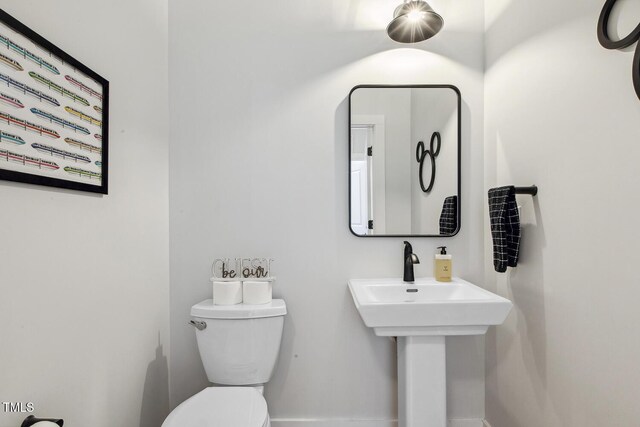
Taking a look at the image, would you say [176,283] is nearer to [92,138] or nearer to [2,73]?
[92,138]

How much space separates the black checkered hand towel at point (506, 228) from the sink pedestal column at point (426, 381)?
44 centimetres

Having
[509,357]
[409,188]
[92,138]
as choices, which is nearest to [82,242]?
[92,138]

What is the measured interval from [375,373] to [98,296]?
1319mm

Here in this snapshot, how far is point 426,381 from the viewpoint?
131 centimetres

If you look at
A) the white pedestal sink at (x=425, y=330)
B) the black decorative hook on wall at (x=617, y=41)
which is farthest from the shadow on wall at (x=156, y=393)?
the black decorative hook on wall at (x=617, y=41)

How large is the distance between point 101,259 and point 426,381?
1.32m

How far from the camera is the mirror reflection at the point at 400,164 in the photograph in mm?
1693

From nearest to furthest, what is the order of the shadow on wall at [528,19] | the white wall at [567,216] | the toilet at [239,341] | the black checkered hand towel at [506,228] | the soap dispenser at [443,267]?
the white wall at [567,216], the shadow on wall at [528,19], the black checkered hand towel at [506,228], the toilet at [239,341], the soap dispenser at [443,267]

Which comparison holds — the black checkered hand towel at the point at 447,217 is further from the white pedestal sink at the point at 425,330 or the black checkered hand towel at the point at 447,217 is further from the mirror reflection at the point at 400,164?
the white pedestal sink at the point at 425,330

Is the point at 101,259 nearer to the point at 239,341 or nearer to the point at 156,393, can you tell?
the point at 239,341

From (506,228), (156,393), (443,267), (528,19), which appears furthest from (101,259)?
(528,19)

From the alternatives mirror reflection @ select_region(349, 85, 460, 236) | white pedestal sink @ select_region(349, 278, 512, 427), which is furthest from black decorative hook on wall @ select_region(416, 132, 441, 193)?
white pedestal sink @ select_region(349, 278, 512, 427)

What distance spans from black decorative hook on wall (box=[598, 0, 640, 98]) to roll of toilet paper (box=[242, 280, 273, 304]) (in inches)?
58.7

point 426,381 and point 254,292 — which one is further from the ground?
point 254,292
